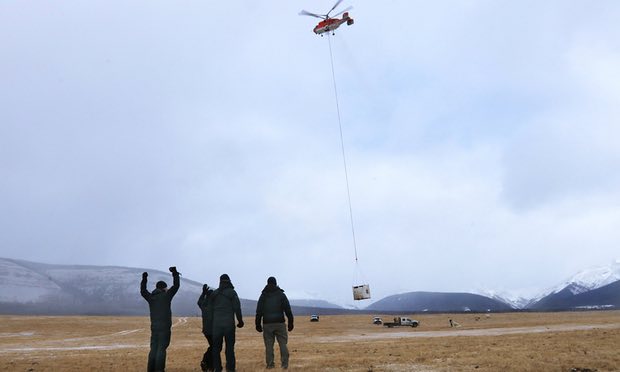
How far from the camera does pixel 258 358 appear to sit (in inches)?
769

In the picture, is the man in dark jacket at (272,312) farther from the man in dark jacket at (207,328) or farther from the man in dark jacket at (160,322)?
the man in dark jacket at (160,322)

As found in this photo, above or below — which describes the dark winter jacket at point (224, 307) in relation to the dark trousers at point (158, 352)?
above

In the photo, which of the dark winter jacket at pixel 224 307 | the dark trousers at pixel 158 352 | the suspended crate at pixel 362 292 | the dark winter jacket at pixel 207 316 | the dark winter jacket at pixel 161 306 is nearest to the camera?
the dark trousers at pixel 158 352

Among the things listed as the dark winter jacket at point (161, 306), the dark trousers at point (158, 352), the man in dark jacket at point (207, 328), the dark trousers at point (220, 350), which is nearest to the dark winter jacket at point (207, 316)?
the man in dark jacket at point (207, 328)

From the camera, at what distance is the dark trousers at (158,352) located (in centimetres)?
1366

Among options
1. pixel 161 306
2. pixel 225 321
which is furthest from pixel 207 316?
pixel 161 306

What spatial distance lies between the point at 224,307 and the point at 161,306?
1679mm

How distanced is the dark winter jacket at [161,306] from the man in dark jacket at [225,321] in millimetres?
1168

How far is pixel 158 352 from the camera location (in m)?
13.7

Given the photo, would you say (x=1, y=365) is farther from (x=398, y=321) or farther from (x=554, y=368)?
(x=398, y=321)

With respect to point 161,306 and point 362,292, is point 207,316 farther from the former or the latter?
point 362,292

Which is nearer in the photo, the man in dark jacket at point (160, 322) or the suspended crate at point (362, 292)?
the man in dark jacket at point (160, 322)

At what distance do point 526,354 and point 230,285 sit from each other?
10003mm

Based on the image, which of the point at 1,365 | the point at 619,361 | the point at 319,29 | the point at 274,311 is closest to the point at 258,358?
the point at 274,311
